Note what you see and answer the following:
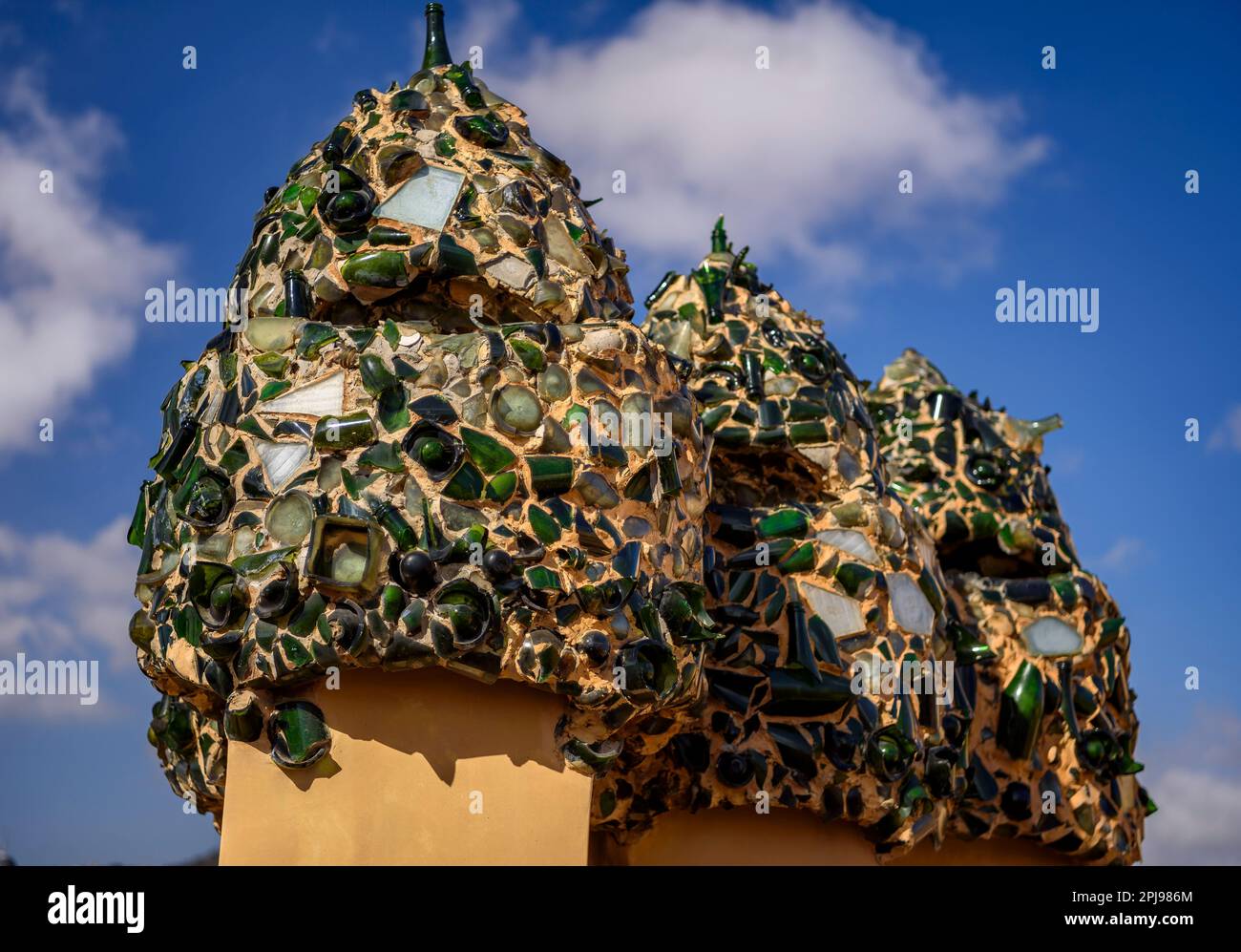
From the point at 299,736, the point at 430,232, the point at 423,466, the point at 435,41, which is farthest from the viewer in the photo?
the point at 435,41

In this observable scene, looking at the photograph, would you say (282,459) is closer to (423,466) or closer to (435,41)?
(423,466)

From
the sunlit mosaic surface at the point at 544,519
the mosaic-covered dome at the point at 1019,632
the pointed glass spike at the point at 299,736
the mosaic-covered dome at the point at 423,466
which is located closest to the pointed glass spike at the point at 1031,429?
the mosaic-covered dome at the point at 1019,632

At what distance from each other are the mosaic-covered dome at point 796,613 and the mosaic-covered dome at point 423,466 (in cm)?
120

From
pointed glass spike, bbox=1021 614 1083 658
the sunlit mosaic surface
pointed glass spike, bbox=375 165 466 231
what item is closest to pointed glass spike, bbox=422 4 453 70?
the sunlit mosaic surface

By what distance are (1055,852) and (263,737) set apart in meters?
6.67

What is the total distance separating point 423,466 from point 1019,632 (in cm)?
586

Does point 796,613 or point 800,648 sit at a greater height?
point 796,613

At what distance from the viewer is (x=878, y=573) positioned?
37.0 ft

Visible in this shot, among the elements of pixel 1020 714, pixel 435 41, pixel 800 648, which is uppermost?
pixel 435 41

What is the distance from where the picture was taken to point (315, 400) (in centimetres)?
889

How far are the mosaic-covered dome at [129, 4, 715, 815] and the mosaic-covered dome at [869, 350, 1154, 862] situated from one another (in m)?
3.71

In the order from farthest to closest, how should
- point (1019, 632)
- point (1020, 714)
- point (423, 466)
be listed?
point (1019, 632) → point (1020, 714) → point (423, 466)

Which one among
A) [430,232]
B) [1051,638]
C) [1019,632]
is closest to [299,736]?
[430,232]

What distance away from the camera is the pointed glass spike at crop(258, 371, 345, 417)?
8844 millimetres
